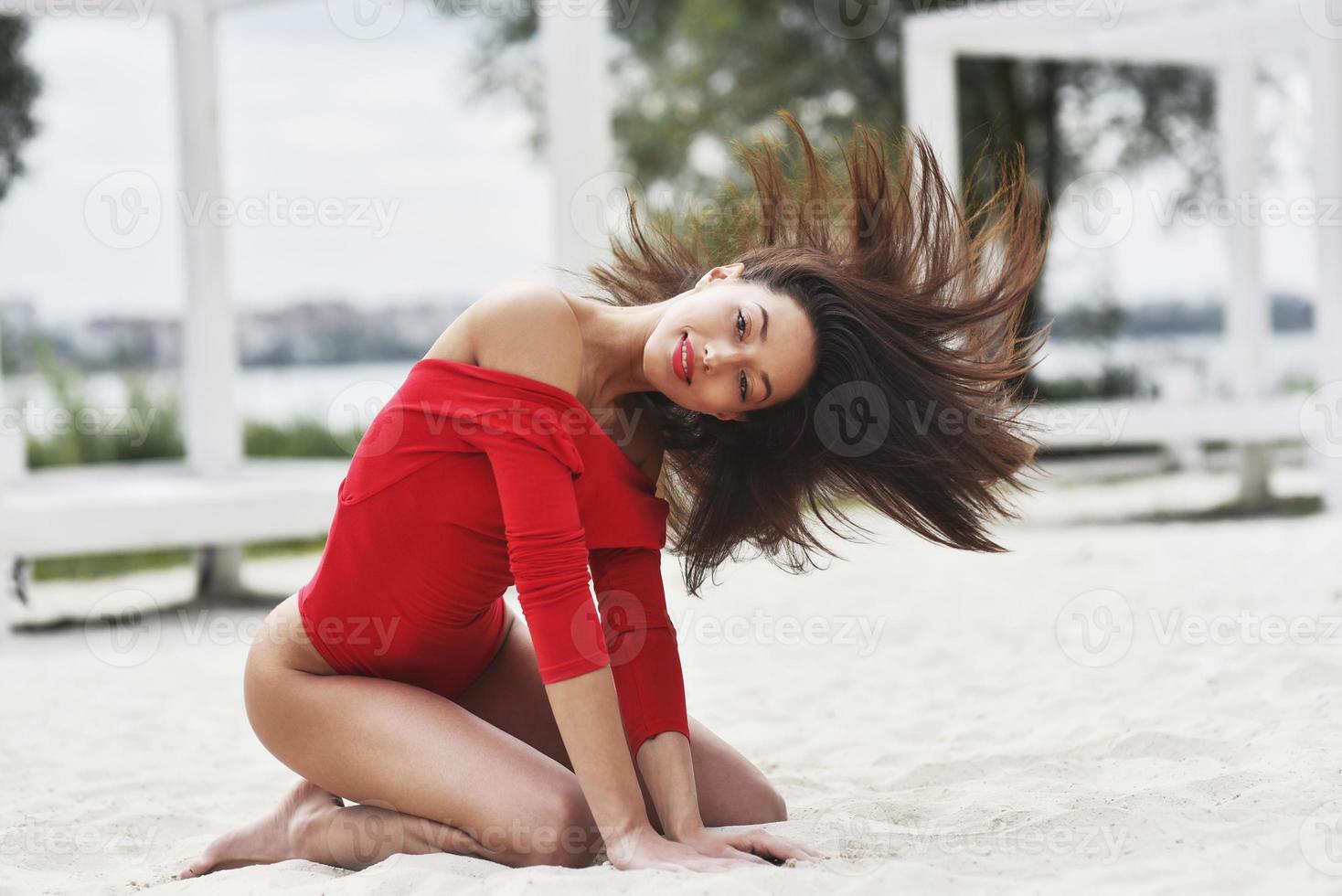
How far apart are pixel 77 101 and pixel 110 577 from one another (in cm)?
350

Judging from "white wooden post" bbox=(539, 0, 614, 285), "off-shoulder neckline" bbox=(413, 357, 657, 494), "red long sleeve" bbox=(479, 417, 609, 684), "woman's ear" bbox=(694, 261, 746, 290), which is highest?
"white wooden post" bbox=(539, 0, 614, 285)

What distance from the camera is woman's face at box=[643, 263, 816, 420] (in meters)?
2.08

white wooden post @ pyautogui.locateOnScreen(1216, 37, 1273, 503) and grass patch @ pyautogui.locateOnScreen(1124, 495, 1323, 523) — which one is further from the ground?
white wooden post @ pyautogui.locateOnScreen(1216, 37, 1273, 503)

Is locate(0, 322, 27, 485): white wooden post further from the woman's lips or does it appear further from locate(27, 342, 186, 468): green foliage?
the woman's lips

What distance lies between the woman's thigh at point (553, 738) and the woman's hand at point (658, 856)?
361 mm

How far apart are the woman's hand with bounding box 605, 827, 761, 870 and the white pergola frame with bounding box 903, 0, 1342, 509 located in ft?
16.0

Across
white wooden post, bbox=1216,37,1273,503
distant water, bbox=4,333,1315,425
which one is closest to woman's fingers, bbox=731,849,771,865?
white wooden post, bbox=1216,37,1273,503

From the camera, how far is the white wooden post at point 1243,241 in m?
8.21

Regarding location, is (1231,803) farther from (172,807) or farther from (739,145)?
(172,807)

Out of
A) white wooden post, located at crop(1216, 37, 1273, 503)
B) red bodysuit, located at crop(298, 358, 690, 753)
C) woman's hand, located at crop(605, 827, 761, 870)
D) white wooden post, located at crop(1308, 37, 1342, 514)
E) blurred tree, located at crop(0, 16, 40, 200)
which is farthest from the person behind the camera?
white wooden post, located at crop(1216, 37, 1273, 503)

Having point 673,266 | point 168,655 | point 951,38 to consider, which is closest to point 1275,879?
point 673,266

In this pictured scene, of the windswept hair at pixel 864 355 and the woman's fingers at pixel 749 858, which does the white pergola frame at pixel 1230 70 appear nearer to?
the windswept hair at pixel 864 355

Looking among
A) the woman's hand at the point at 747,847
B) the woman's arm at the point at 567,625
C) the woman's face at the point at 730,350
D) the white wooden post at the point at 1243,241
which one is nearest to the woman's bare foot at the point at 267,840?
the woman's arm at the point at 567,625

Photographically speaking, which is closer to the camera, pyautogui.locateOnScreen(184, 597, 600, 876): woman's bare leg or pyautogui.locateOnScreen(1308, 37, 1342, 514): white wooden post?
pyautogui.locateOnScreen(184, 597, 600, 876): woman's bare leg
